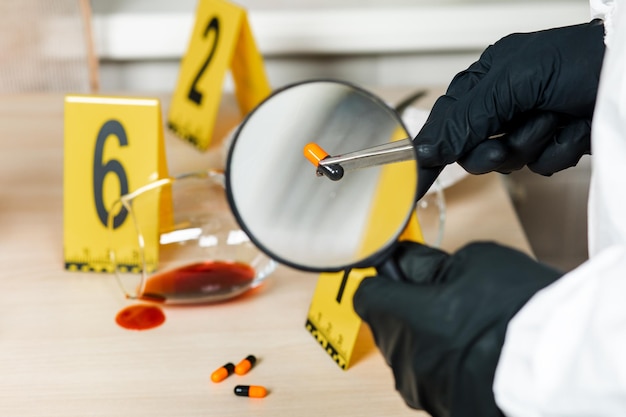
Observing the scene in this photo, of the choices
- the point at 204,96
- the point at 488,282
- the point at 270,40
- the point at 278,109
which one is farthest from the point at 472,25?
the point at 488,282

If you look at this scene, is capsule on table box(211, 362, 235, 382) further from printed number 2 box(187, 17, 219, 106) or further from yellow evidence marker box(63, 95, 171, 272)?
printed number 2 box(187, 17, 219, 106)

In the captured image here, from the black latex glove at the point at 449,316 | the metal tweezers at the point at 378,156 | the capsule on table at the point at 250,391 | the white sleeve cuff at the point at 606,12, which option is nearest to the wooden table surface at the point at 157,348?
the capsule on table at the point at 250,391

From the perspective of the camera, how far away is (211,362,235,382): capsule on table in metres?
0.86

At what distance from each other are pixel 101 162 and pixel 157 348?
0.94 ft

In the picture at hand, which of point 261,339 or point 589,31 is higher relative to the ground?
point 589,31

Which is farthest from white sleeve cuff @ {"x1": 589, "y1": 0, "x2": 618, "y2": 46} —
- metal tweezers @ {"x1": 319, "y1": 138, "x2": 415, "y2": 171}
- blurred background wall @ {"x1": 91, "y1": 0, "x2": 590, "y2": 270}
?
blurred background wall @ {"x1": 91, "y1": 0, "x2": 590, "y2": 270}

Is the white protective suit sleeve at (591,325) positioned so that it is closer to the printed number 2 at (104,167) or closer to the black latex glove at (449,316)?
the black latex glove at (449,316)

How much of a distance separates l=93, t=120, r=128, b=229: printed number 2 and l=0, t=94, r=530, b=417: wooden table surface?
0.09 metres

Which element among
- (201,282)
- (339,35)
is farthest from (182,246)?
(339,35)

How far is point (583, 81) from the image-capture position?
771 millimetres

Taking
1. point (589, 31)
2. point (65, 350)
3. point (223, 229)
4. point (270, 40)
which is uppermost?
point (589, 31)

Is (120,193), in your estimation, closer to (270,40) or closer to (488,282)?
(488,282)

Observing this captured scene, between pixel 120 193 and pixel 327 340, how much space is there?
13.4 inches

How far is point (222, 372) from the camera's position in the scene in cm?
87
